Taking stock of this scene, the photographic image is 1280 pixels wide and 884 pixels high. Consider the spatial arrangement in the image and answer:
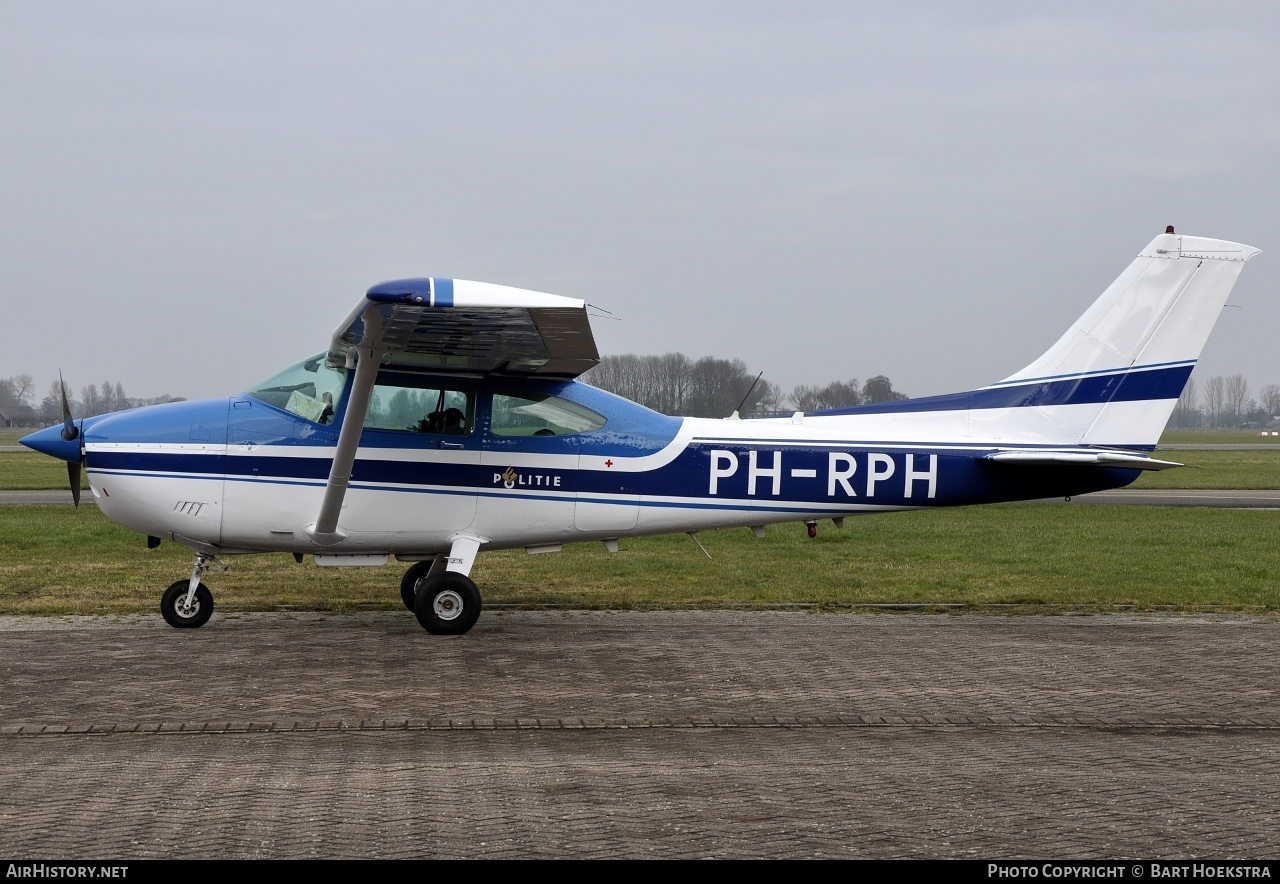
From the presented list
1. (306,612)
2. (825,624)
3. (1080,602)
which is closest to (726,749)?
(825,624)

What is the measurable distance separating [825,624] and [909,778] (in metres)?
5.15

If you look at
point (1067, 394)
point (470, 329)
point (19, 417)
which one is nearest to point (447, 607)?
point (470, 329)

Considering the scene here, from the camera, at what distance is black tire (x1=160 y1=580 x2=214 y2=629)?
10.7 m

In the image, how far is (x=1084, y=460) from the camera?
10.9m

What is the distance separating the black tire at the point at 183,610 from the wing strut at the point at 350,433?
48.0 inches

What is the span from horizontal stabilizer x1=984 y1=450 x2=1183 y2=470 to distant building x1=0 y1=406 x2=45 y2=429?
74382mm

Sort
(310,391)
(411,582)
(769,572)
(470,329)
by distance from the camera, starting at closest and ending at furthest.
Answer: (470,329)
(310,391)
(411,582)
(769,572)

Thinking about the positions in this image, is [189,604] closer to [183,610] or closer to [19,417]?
[183,610]

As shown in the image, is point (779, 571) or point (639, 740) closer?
point (639, 740)

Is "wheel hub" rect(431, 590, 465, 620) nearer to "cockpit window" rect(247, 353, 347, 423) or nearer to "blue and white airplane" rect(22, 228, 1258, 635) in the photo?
"blue and white airplane" rect(22, 228, 1258, 635)

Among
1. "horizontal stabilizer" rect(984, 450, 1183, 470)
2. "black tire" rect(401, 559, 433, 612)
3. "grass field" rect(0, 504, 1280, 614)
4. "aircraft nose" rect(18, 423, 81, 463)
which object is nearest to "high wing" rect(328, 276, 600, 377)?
"aircraft nose" rect(18, 423, 81, 463)

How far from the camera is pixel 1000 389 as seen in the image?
11.5 m

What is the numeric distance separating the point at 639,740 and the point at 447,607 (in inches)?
154

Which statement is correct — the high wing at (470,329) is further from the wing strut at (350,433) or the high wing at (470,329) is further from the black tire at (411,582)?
the black tire at (411,582)
